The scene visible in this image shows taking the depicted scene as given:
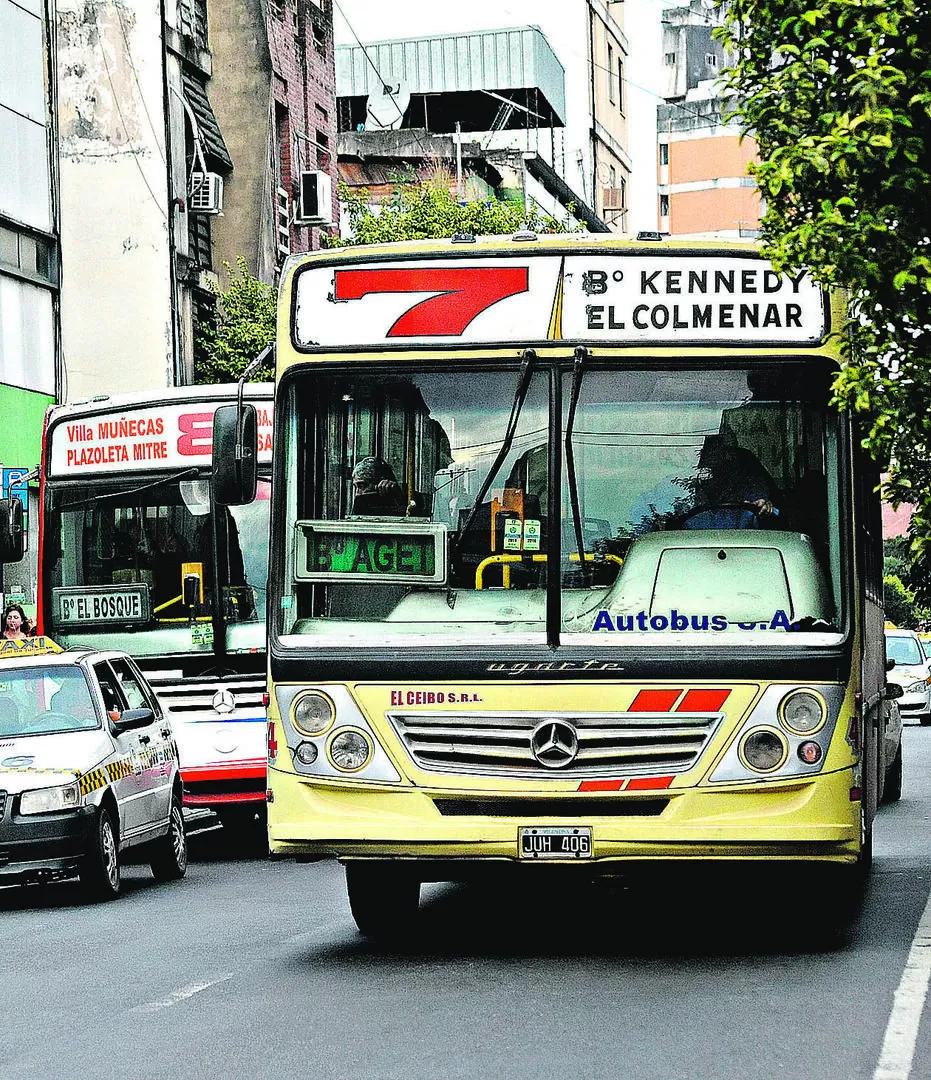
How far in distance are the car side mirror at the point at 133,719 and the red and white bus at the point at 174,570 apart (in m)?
1.31

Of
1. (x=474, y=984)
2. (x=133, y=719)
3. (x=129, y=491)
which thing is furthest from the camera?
(x=129, y=491)

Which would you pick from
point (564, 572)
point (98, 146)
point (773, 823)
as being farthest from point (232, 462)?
point (98, 146)

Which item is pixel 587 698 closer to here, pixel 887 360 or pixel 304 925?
pixel 887 360

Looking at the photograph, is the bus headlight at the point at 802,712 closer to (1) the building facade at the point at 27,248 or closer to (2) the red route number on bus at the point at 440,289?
(2) the red route number on bus at the point at 440,289

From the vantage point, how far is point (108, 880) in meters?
13.3

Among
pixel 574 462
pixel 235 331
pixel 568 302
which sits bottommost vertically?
pixel 574 462

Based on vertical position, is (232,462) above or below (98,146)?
below

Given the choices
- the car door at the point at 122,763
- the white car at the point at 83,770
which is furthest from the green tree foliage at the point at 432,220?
the car door at the point at 122,763

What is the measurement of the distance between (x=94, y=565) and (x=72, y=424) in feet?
3.79

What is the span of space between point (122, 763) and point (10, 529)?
195cm

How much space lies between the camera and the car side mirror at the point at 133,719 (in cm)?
1372

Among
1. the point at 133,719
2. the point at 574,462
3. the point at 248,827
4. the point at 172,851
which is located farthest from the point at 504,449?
the point at 248,827

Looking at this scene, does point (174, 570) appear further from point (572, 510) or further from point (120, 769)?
point (572, 510)

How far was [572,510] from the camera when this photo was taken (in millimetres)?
9039
